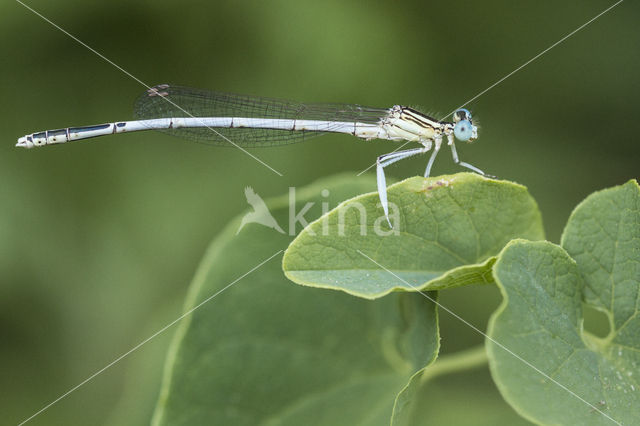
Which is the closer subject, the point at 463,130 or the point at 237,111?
the point at 463,130

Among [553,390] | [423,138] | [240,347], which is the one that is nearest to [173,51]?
[423,138]

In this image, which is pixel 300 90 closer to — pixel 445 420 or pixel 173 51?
pixel 173 51

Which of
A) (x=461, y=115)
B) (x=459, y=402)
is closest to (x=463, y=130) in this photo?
(x=461, y=115)

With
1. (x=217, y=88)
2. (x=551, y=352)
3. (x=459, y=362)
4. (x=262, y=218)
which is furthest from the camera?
(x=217, y=88)

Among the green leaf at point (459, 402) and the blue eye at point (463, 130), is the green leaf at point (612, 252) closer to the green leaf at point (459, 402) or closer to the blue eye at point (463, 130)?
the green leaf at point (459, 402)

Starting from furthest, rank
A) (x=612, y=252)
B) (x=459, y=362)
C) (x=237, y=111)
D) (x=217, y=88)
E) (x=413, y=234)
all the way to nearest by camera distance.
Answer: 1. (x=237, y=111)
2. (x=217, y=88)
3. (x=459, y=362)
4. (x=413, y=234)
5. (x=612, y=252)

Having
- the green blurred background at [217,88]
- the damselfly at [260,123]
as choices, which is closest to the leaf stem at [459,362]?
the green blurred background at [217,88]

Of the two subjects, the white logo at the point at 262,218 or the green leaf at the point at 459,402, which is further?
the green leaf at the point at 459,402

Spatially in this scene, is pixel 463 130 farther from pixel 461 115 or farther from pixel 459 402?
pixel 459 402
